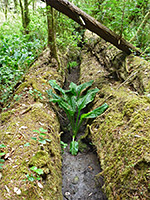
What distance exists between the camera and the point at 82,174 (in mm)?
2814

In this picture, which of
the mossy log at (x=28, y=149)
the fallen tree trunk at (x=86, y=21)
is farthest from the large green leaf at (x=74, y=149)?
the fallen tree trunk at (x=86, y=21)

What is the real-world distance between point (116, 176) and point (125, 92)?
188cm

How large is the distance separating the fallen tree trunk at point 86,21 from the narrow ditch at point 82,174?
2760mm

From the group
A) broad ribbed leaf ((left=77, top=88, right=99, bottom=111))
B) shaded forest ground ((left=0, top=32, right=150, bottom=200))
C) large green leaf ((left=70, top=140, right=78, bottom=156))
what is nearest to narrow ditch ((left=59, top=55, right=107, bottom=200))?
large green leaf ((left=70, top=140, right=78, bottom=156))

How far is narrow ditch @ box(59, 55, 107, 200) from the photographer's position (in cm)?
244

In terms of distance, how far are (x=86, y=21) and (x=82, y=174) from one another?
11.9 ft

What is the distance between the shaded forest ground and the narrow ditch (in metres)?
0.40

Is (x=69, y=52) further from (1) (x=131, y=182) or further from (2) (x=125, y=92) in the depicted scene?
(1) (x=131, y=182)

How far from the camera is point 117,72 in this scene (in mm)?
4180

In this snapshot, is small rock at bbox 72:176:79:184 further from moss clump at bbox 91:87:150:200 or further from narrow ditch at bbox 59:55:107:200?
moss clump at bbox 91:87:150:200

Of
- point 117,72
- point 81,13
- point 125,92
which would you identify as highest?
point 81,13

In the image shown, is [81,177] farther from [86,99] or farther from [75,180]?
[86,99]

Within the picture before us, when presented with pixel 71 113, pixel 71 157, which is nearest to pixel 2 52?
pixel 71 113

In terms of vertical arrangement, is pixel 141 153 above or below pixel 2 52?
below
